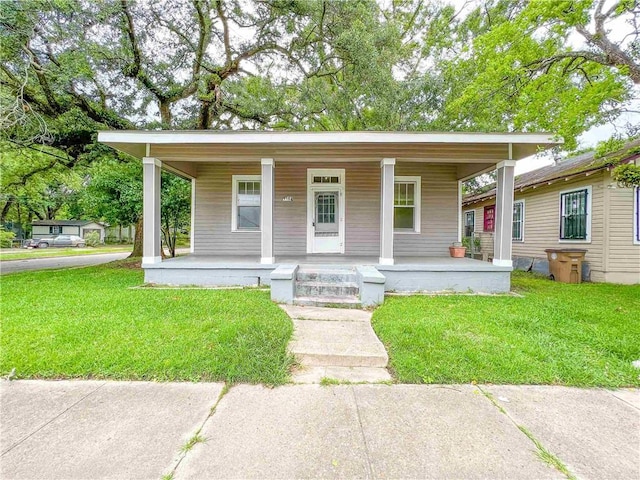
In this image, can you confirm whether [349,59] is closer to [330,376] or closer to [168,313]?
[168,313]

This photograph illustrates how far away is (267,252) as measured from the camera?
237 inches

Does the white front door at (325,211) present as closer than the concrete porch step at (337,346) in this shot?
No

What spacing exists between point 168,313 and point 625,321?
20.6 ft

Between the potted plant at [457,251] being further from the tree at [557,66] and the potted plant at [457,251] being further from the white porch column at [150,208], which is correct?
the white porch column at [150,208]

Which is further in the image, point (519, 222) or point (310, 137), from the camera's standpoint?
point (519, 222)

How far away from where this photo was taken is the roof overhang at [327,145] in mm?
5609

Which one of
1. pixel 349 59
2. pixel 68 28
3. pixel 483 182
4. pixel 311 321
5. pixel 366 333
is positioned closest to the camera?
pixel 366 333

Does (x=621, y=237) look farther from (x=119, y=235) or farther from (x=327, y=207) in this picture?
(x=119, y=235)

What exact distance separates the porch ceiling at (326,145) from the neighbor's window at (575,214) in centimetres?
325

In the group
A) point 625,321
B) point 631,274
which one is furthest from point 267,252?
point 631,274

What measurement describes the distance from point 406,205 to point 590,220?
15.3 feet

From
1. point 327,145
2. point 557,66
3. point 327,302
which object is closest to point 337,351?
point 327,302

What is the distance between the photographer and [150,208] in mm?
5914

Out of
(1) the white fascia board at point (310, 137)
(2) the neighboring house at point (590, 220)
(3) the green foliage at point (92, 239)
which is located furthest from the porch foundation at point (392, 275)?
(3) the green foliage at point (92, 239)
